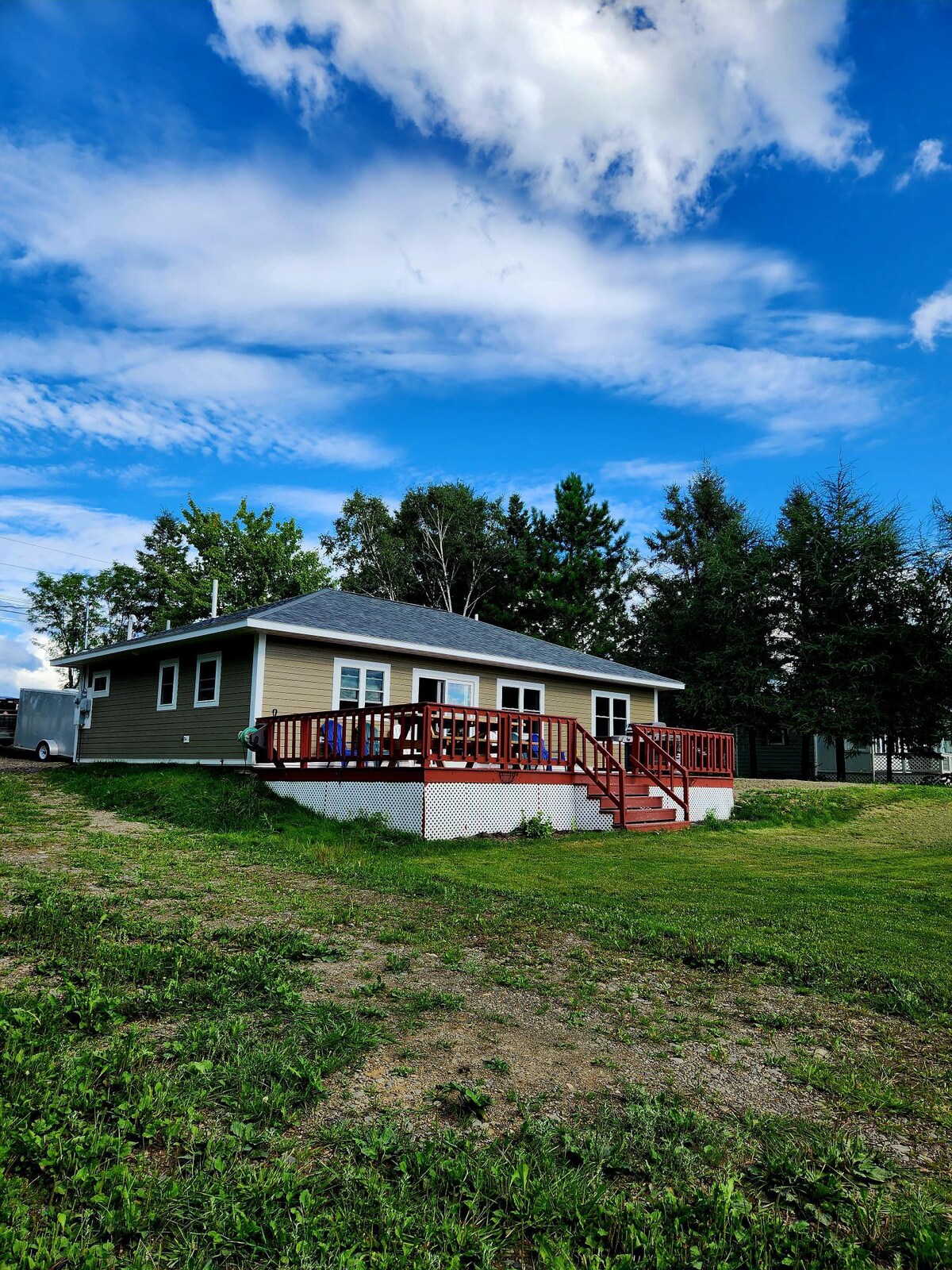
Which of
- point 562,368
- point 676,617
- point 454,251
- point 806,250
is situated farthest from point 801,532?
point 454,251

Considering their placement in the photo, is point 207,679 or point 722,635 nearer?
point 207,679

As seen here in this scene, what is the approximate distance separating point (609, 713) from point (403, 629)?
8174 millimetres

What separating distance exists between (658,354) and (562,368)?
7.04 m

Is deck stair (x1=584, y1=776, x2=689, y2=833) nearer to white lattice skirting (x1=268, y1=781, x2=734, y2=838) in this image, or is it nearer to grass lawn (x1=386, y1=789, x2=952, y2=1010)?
white lattice skirting (x1=268, y1=781, x2=734, y2=838)

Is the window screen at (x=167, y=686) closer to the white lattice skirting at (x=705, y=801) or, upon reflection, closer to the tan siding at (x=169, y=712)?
the tan siding at (x=169, y=712)

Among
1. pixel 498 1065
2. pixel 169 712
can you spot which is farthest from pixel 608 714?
pixel 498 1065

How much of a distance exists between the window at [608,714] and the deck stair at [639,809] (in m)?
7.33

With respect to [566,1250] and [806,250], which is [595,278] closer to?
[806,250]

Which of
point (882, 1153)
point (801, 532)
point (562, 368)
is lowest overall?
point (882, 1153)

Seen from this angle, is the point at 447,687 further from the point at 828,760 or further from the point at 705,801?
the point at 828,760

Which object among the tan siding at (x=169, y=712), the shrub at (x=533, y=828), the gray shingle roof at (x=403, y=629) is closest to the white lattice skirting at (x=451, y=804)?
the shrub at (x=533, y=828)

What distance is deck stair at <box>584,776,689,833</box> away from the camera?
14.9 m

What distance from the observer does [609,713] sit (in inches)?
955

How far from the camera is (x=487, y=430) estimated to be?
107 feet
